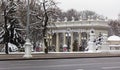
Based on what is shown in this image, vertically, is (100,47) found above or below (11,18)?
below

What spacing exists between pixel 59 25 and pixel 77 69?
76.1 meters

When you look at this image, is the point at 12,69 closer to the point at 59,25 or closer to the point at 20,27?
the point at 20,27

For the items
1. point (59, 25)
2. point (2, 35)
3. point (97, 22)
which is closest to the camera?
point (2, 35)

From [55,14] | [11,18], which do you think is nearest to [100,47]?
[55,14]

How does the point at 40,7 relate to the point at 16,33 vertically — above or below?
above

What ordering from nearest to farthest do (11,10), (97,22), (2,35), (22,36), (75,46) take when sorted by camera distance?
1. (11,10)
2. (2,35)
3. (22,36)
4. (75,46)
5. (97,22)

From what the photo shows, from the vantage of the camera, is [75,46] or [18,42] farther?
Answer: [75,46]

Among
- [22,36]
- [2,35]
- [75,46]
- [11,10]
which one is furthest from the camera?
[75,46]

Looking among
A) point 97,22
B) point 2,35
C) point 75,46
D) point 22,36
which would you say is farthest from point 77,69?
point 97,22

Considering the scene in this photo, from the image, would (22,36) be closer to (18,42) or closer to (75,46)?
(18,42)

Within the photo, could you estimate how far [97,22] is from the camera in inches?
3538

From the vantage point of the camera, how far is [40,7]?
49.8 meters

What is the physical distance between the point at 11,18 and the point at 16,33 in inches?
172

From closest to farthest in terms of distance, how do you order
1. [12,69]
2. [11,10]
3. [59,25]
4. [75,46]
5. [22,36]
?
1. [12,69]
2. [11,10]
3. [22,36]
4. [75,46]
5. [59,25]
